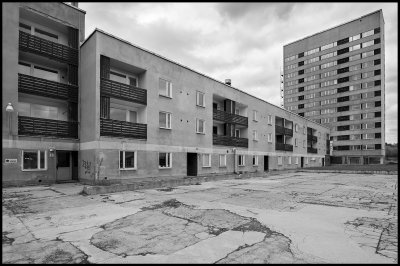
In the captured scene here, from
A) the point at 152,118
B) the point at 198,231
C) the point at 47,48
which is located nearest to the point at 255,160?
the point at 152,118

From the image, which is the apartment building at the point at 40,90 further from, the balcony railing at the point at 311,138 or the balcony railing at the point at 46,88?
the balcony railing at the point at 311,138

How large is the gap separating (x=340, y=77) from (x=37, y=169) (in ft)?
282

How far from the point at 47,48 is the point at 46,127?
571cm

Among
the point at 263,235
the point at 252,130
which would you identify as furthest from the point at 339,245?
the point at 252,130

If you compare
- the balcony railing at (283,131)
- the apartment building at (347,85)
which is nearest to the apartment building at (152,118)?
the balcony railing at (283,131)

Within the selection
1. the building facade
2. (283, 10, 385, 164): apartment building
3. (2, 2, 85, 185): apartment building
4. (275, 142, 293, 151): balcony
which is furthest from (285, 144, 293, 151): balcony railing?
(283, 10, 385, 164): apartment building

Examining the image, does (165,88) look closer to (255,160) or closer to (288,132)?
(255,160)

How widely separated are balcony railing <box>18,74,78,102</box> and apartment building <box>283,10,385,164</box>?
7159cm

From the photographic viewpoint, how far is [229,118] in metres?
30.4

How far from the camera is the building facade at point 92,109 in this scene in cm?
1734

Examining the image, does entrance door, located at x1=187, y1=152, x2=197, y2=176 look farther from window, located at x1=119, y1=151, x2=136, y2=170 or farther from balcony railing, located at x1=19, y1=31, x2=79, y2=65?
balcony railing, located at x1=19, y1=31, x2=79, y2=65

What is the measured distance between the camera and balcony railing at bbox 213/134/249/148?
28344 mm

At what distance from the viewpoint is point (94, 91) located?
18.2m

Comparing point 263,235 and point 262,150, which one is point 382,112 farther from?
point 263,235
